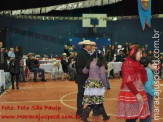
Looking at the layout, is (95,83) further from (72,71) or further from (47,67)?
(47,67)

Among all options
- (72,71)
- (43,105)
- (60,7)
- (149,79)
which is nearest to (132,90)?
(149,79)

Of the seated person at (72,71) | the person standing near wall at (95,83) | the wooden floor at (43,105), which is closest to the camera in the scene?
the person standing near wall at (95,83)

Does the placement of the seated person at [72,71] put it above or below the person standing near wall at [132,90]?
below

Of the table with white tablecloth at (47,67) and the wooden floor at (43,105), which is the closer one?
the wooden floor at (43,105)

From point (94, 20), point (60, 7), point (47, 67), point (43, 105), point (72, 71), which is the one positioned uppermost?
point (60, 7)

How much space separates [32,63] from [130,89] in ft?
29.6

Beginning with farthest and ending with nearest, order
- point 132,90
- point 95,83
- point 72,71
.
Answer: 1. point 72,71
2. point 95,83
3. point 132,90

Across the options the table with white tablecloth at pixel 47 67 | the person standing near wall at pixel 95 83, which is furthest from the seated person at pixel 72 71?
the person standing near wall at pixel 95 83

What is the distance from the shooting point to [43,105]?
23.5ft

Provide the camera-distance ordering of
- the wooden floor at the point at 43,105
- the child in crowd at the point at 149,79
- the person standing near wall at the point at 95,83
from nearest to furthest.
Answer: the child in crowd at the point at 149,79 → the person standing near wall at the point at 95,83 → the wooden floor at the point at 43,105

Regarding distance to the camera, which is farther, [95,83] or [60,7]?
[60,7]

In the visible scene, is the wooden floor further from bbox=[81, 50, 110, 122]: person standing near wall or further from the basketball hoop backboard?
the basketball hoop backboard

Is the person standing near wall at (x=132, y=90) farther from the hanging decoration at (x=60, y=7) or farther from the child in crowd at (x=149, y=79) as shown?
the hanging decoration at (x=60, y=7)

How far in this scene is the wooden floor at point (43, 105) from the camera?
5.86 m
